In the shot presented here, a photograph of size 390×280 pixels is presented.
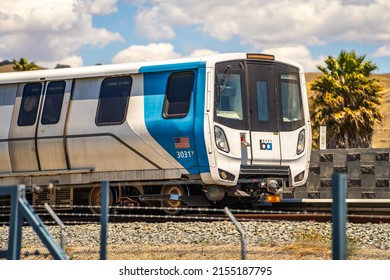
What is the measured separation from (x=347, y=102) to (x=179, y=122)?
29760mm

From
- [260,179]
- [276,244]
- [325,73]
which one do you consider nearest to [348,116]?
[325,73]

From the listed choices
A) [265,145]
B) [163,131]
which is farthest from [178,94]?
[265,145]

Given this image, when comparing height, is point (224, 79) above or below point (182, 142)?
above

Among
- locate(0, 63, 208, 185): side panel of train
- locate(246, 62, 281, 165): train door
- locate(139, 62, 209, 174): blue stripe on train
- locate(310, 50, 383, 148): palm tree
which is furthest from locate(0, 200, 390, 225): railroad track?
locate(310, 50, 383, 148): palm tree

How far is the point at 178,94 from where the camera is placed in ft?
58.9

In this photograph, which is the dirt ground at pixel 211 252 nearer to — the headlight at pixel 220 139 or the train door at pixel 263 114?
the headlight at pixel 220 139

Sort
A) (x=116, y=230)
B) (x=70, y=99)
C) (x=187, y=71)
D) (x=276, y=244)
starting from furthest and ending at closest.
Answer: (x=70, y=99) → (x=187, y=71) → (x=116, y=230) → (x=276, y=244)

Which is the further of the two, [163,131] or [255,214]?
[255,214]

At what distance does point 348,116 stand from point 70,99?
1111 inches

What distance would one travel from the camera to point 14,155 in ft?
64.1

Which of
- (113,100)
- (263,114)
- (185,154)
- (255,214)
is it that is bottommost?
(255,214)

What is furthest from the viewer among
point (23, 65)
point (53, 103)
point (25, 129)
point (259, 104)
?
point (23, 65)

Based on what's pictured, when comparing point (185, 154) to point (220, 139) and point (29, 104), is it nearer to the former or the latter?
point (220, 139)
